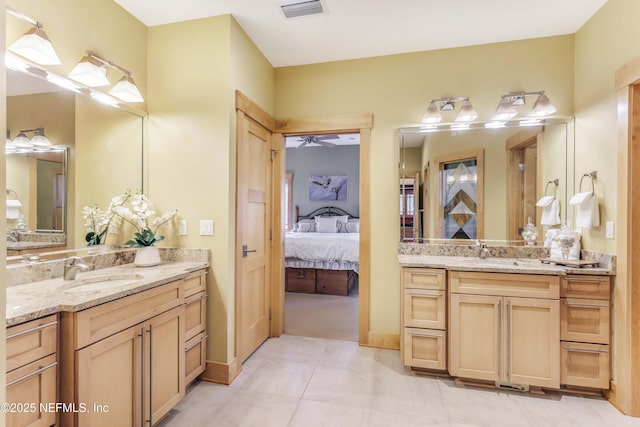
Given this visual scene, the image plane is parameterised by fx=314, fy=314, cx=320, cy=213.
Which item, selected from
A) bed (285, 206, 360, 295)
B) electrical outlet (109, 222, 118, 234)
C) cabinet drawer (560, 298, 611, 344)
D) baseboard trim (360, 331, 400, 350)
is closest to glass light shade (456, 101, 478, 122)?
cabinet drawer (560, 298, 611, 344)

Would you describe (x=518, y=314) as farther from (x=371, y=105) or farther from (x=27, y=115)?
(x=27, y=115)

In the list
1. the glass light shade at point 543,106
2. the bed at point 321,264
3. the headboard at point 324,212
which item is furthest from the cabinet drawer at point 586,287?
the headboard at point 324,212

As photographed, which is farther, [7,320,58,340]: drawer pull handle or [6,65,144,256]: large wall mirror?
[6,65,144,256]: large wall mirror

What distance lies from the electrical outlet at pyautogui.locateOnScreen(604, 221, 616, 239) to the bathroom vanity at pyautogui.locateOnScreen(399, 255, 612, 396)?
0.24 m

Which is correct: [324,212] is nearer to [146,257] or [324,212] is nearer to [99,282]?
[146,257]

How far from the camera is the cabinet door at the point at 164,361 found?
1735 millimetres

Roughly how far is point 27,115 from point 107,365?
1.46m

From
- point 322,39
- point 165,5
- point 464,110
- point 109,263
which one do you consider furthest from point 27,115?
point 464,110

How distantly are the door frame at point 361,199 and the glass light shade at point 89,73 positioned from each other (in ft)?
4.99

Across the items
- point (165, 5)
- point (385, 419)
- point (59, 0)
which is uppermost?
point (165, 5)

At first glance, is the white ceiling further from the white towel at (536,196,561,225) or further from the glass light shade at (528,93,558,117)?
the white towel at (536,196,561,225)

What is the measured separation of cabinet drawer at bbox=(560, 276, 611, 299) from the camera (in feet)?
7.04

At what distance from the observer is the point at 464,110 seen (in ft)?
8.94

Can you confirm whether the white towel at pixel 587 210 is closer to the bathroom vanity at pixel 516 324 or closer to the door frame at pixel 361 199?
the bathroom vanity at pixel 516 324
